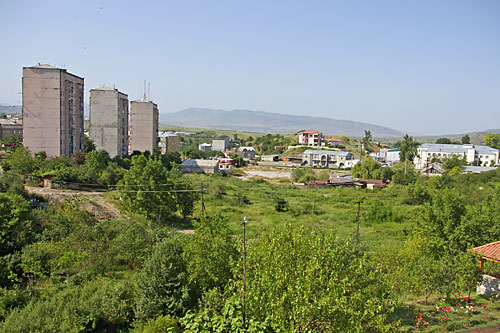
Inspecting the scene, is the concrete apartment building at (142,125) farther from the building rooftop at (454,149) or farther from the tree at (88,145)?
the building rooftop at (454,149)

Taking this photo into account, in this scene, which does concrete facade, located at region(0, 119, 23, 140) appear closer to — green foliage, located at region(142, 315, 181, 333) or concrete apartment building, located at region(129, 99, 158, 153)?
concrete apartment building, located at region(129, 99, 158, 153)

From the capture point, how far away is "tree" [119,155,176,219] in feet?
74.5

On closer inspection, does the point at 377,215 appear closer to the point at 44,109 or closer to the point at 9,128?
the point at 44,109

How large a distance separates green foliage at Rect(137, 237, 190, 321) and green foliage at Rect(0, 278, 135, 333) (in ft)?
1.75

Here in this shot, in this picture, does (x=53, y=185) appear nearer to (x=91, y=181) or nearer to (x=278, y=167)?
(x=91, y=181)

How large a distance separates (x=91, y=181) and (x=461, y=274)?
24.6 m

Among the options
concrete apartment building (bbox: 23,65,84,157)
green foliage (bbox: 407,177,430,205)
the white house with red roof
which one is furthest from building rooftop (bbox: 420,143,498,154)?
concrete apartment building (bbox: 23,65,84,157)

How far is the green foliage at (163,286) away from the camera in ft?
34.6

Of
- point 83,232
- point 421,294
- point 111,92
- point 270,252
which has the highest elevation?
point 111,92

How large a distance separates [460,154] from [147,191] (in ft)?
205

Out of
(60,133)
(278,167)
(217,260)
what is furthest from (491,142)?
(217,260)

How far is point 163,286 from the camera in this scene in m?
10.9

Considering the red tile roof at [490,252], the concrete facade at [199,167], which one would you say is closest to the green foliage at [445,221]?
the red tile roof at [490,252]

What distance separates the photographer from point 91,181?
93.6 ft
